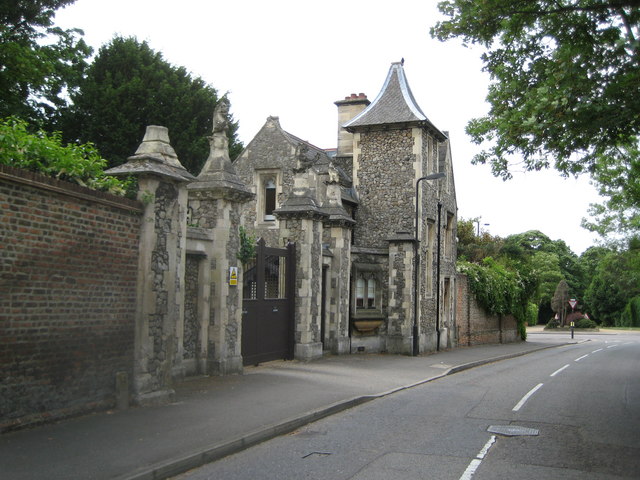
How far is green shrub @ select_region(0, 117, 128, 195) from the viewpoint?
26.2 ft

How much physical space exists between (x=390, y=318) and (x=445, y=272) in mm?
5509

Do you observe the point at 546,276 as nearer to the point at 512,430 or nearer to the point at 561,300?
the point at 561,300

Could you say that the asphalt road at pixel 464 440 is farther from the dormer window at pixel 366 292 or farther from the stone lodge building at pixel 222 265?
the dormer window at pixel 366 292

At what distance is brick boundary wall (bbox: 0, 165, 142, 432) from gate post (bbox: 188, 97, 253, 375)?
12.1 ft

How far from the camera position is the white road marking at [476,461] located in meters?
6.61

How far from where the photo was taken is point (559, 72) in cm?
1048

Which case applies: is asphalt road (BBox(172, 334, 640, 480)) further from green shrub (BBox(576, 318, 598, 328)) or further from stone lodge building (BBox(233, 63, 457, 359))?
green shrub (BBox(576, 318, 598, 328))

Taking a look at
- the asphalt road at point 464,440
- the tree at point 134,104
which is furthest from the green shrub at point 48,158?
the tree at point 134,104

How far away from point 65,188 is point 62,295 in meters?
1.44

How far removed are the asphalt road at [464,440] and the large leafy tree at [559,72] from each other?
4.69m

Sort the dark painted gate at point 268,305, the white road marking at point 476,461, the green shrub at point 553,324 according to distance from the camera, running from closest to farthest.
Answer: the white road marking at point 476,461 < the dark painted gate at point 268,305 < the green shrub at point 553,324

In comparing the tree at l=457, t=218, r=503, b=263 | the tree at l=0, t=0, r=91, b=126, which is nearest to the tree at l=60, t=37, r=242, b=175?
the tree at l=0, t=0, r=91, b=126

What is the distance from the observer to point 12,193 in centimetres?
756

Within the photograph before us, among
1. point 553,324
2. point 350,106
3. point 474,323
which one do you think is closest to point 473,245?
point 474,323
